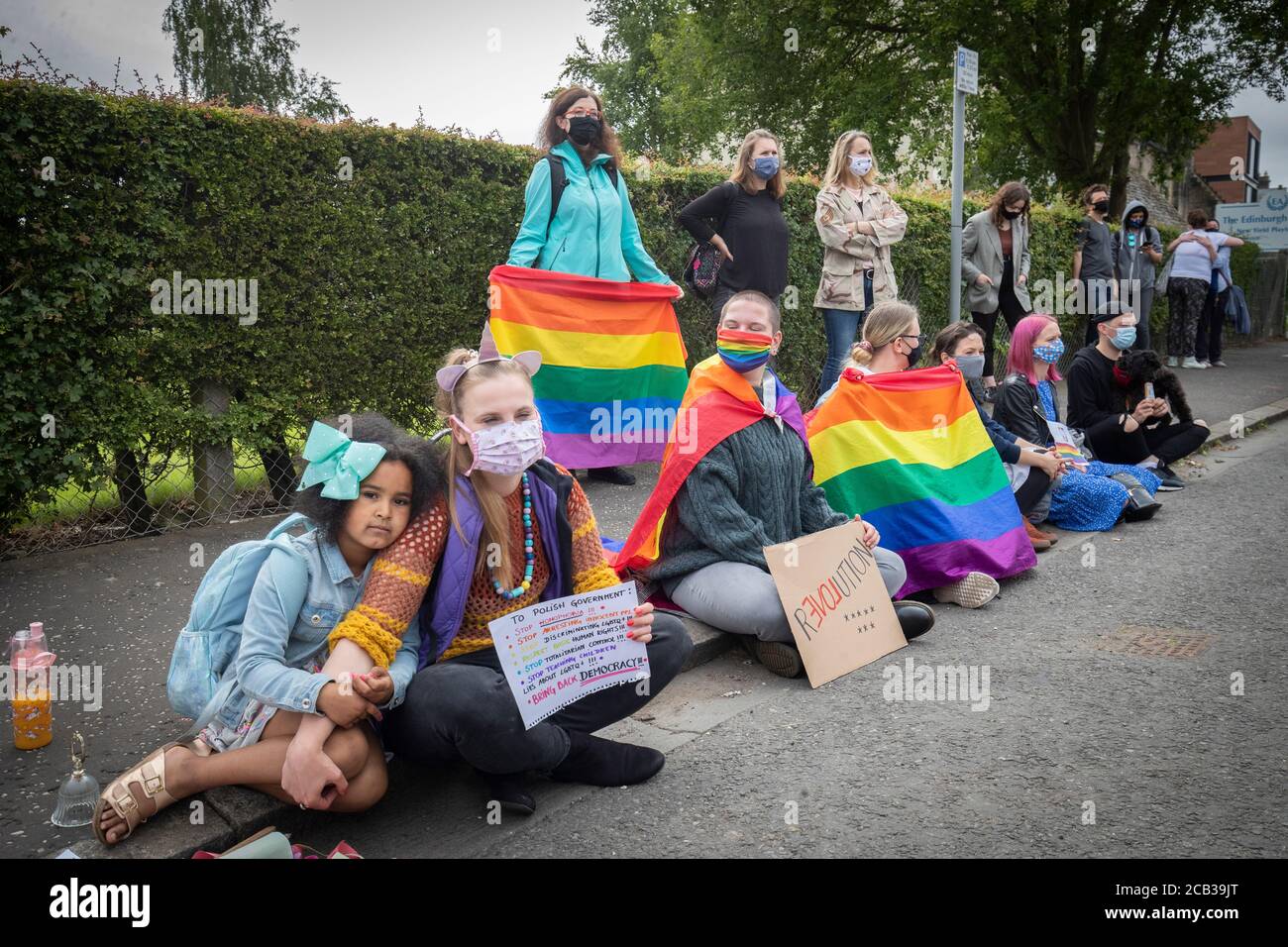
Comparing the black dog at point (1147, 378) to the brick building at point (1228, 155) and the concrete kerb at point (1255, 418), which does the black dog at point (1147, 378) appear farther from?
the brick building at point (1228, 155)

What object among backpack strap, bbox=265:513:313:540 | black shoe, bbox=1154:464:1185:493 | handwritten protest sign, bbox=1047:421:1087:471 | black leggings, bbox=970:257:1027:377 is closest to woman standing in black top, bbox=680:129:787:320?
handwritten protest sign, bbox=1047:421:1087:471

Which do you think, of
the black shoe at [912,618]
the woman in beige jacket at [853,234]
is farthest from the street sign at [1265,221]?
the black shoe at [912,618]

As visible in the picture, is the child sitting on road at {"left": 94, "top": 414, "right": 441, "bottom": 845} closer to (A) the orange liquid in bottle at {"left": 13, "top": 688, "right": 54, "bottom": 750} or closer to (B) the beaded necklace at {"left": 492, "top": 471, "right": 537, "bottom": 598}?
(B) the beaded necklace at {"left": 492, "top": 471, "right": 537, "bottom": 598}

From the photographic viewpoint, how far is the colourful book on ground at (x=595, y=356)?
267 inches

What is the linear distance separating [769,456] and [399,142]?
149 inches

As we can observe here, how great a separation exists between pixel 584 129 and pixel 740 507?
128 inches

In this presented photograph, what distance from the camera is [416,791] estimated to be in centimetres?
350

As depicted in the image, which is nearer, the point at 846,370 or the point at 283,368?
the point at 846,370

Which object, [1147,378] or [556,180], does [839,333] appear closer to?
[1147,378]

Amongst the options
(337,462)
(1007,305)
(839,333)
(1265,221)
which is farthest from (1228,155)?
(337,462)

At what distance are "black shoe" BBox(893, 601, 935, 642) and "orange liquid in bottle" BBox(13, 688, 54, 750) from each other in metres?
3.41
